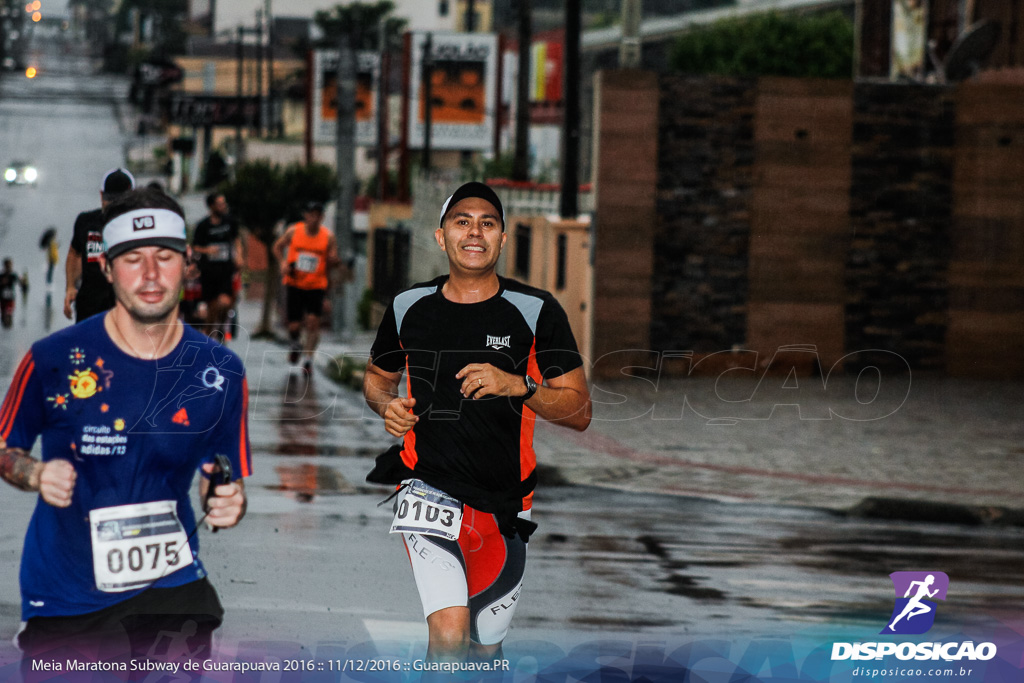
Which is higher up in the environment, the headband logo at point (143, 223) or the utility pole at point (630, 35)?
the utility pole at point (630, 35)

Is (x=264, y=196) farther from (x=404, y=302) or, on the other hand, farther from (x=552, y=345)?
(x=552, y=345)

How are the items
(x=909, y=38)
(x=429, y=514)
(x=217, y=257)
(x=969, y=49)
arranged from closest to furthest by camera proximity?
(x=429, y=514) → (x=217, y=257) → (x=969, y=49) → (x=909, y=38)

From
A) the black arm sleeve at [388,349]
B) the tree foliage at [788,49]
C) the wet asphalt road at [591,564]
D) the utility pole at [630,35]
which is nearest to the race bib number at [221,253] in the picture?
the wet asphalt road at [591,564]

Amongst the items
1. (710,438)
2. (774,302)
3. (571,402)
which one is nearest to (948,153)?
(774,302)

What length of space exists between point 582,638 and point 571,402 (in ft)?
6.97

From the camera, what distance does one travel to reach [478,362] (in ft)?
18.3

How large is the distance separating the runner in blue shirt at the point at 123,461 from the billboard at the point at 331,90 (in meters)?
46.2

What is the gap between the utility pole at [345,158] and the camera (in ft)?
98.0

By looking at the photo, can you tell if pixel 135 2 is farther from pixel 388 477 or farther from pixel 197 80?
pixel 388 477

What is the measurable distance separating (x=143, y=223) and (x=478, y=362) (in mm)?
1459

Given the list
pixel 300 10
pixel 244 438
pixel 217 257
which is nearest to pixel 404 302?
pixel 244 438

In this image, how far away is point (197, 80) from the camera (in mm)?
117125

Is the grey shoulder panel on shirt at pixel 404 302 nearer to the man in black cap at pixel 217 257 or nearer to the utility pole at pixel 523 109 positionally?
the man in black cap at pixel 217 257

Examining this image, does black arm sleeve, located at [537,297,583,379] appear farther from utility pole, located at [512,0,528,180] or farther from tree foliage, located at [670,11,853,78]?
tree foliage, located at [670,11,853,78]
